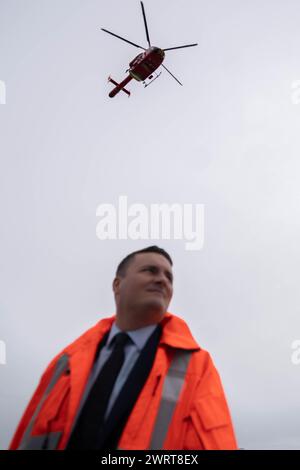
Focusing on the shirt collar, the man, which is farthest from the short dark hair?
the shirt collar

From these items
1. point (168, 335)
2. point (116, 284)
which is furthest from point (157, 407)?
point (116, 284)

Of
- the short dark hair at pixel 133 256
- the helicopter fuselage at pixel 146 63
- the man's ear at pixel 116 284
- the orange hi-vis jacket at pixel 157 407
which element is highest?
Result: the helicopter fuselage at pixel 146 63

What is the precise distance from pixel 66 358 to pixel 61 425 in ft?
2.77

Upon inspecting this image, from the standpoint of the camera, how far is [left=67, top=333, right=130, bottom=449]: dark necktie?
3512 millimetres

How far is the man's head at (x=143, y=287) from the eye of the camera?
4.47m

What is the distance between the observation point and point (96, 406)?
3.69 m

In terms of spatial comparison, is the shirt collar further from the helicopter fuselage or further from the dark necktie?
the helicopter fuselage

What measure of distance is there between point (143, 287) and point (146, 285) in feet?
0.15

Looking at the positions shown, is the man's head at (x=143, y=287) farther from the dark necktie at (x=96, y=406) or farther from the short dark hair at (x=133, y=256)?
the dark necktie at (x=96, y=406)

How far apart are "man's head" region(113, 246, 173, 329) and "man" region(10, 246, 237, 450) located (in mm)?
13

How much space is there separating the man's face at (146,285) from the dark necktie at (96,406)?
0.62 m

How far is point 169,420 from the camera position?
356cm

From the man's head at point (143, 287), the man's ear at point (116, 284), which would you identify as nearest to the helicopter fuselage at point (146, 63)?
the man's head at point (143, 287)
